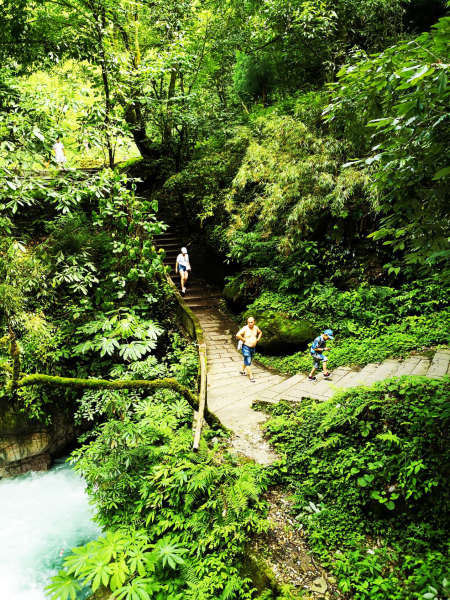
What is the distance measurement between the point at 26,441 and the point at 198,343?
4.84m

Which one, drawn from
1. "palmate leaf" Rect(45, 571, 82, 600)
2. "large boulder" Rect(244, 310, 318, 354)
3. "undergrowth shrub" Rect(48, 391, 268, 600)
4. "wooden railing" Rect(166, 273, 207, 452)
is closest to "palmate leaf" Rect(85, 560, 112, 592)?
"undergrowth shrub" Rect(48, 391, 268, 600)

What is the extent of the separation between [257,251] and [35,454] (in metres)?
8.22

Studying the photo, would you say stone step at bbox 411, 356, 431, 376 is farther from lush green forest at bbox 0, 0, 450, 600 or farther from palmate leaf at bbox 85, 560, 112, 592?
palmate leaf at bbox 85, 560, 112, 592

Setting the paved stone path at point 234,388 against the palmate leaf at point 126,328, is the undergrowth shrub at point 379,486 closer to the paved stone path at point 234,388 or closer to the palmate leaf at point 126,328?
the paved stone path at point 234,388

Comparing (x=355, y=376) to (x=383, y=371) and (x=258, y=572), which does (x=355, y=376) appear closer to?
(x=383, y=371)

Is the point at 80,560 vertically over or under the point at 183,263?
under

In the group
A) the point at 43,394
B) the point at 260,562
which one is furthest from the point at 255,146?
the point at 260,562

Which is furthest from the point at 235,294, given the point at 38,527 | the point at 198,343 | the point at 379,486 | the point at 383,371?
the point at 38,527

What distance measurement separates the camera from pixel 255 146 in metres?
10.2

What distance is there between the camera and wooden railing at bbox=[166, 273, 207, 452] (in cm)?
523

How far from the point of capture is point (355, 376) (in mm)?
6664

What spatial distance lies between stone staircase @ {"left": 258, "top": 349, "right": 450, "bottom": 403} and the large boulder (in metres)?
1.38

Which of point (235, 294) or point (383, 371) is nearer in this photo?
point (383, 371)

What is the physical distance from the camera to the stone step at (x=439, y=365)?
571cm
